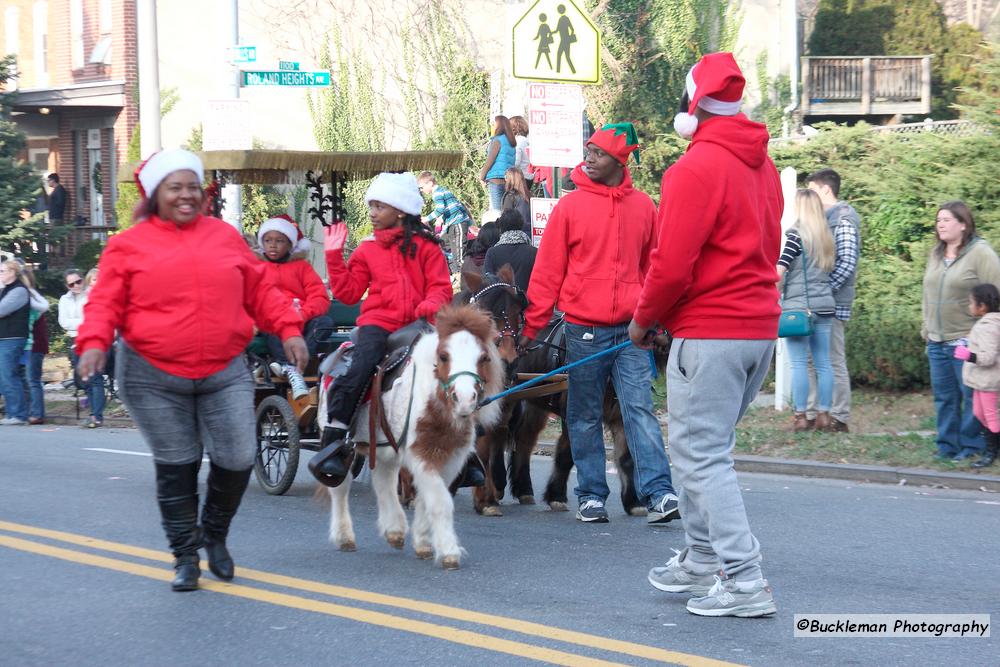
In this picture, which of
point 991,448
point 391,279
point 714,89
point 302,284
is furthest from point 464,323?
point 991,448

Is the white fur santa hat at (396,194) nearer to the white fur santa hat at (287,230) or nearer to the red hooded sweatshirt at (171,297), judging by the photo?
the red hooded sweatshirt at (171,297)

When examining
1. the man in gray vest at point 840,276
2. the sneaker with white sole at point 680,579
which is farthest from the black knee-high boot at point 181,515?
the man in gray vest at point 840,276

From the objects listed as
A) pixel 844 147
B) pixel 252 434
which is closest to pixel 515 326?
pixel 252 434

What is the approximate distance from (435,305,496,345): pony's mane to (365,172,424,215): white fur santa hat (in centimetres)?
118

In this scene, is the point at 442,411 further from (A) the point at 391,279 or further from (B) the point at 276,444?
(B) the point at 276,444

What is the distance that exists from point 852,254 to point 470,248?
368cm

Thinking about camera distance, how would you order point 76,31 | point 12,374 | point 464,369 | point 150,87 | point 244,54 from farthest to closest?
point 76,31 → point 150,87 → point 12,374 → point 244,54 → point 464,369

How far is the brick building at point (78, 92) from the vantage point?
1298 inches

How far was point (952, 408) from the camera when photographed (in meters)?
12.1

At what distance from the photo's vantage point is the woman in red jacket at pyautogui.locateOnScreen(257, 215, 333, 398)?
35.7 feet

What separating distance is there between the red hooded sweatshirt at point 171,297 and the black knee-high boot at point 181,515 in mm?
535

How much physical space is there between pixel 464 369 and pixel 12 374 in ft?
42.1

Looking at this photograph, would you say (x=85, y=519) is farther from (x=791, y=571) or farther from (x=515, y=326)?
(x=791, y=571)

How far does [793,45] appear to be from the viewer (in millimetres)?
31516
